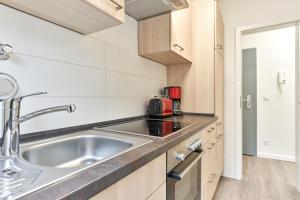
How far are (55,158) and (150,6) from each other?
1.23 metres

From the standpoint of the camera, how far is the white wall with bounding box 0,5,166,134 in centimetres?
84

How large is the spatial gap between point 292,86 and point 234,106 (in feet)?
4.38

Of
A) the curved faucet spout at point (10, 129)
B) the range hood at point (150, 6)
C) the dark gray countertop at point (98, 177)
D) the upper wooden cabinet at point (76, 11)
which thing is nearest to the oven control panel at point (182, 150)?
the dark gray countertop at point (98, 177)

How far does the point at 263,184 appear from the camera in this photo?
83.2 inches

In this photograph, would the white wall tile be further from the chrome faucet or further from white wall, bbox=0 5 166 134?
the chrome faucet

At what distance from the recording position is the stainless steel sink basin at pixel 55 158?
42 cm

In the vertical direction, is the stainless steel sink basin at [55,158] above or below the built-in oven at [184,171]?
above

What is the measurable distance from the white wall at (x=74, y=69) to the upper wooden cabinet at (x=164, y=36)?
89mm

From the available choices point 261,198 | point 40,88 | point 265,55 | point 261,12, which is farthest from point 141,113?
point 265,55

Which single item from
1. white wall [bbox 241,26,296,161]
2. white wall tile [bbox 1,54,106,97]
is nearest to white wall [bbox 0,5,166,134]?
white wall tile [bbox 1,54,106,97]

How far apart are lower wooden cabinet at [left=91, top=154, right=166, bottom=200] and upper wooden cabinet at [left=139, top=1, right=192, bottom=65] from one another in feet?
3.38

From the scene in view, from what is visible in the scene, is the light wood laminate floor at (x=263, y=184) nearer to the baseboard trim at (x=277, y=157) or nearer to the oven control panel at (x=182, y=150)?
the baseboard trim at (x=277, y=157)

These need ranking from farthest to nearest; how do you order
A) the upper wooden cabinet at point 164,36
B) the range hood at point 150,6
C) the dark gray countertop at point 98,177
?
the upper wooden cabinet at point 164,36, the range hood at point 150,6, the dark gray countertop at point 98,177

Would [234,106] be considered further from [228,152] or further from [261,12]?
[261,12]
